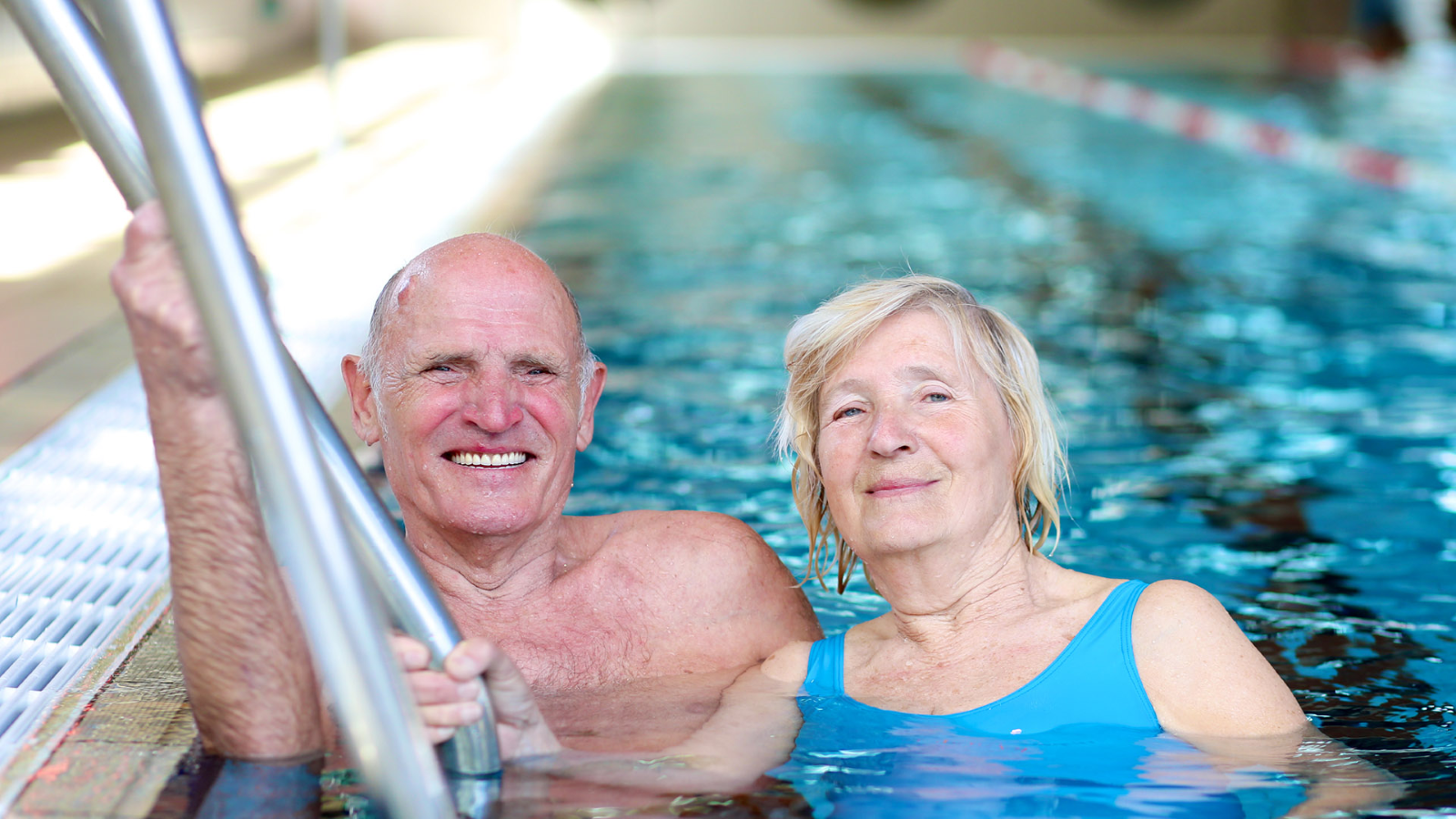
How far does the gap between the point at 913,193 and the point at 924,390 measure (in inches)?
319

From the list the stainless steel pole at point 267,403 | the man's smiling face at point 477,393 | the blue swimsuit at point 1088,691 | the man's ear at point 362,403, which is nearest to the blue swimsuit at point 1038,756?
the blue swimsuit at point 1088,691

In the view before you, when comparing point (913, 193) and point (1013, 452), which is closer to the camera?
point (1013, 452)

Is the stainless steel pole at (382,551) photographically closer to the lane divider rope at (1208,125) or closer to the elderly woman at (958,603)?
the elderly woman at (958,603)

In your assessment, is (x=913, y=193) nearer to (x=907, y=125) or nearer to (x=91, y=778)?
(x=907, y=125)

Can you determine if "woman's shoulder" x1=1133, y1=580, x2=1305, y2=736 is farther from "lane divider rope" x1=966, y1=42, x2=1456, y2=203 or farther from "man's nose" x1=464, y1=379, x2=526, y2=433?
"lane divider rope" x1=966, y1=42, x2=1456, y2=203

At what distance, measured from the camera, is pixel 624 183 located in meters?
10.0

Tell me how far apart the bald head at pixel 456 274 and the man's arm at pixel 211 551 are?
22.5 inches

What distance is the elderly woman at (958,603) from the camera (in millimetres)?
1938

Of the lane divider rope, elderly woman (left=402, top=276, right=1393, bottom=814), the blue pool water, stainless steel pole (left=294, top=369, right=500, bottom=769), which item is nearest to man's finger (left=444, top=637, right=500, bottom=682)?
stainless steel pole (left=294, top=369, right=500, bottom=769)

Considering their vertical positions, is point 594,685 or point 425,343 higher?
point 425,343

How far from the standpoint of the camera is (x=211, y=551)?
5.62ft

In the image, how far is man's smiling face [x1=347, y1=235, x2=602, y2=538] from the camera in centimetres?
215

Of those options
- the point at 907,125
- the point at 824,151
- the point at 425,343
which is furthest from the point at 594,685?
the point at 907,125

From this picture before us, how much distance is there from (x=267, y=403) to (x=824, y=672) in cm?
124
